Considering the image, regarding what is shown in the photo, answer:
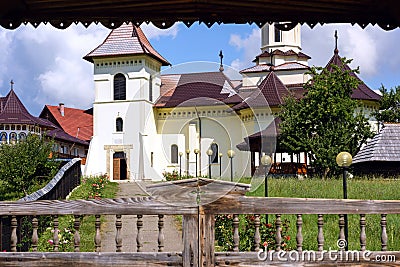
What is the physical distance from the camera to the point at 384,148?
24453 millimetres

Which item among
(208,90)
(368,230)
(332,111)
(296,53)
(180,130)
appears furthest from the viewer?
(296,53)

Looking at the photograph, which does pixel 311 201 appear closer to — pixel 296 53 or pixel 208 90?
pixel 208 90

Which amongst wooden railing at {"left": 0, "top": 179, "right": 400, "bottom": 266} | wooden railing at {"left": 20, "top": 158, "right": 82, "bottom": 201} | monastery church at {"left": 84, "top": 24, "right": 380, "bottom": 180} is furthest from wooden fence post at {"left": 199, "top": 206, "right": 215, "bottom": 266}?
wooden railing at {"left": 20, "top": 158, "right": 82, "bottom": 201}

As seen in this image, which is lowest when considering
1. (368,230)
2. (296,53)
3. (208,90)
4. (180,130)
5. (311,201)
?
(368,230)

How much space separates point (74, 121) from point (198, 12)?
5514cm

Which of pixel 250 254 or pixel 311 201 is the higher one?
pixel 311 201

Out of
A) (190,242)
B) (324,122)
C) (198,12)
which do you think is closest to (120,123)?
(190,242)

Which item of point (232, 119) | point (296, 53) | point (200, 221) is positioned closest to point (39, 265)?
point (200, 221)

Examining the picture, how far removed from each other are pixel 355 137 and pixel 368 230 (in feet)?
67.9

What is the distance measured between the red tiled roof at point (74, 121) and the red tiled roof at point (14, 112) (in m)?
5.30

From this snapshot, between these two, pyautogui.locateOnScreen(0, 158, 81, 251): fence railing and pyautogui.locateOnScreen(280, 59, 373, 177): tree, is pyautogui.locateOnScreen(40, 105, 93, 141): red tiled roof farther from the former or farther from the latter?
pyautogui.locateOnScreen(0, 158, 81, 251): fence railing

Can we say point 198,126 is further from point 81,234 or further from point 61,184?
point 61,184

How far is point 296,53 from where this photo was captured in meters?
47.4

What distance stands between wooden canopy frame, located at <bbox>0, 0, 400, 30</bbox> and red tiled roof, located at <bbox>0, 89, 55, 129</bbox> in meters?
45.3
